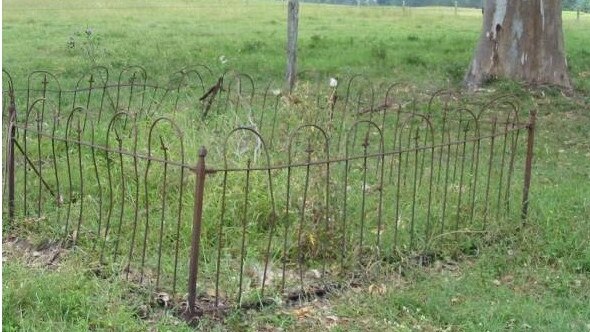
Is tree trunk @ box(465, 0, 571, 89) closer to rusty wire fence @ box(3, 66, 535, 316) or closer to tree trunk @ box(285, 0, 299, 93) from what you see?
tree trunk @ box(285, 0, 299, 93)

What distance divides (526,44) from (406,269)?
7380 millimetres

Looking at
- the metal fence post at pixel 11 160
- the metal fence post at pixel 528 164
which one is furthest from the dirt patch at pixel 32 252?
the metal fence post at pixel 528 164

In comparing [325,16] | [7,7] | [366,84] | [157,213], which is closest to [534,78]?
[366,84]

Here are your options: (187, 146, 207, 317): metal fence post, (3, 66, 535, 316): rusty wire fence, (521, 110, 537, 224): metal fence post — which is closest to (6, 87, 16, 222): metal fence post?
(3, 66, 535, 316): rusty wire fence

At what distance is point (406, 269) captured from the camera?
16.3 feet

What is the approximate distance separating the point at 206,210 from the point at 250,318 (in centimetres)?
110

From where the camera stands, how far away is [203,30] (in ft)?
68.5

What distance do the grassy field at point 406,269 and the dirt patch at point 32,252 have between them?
0.04 ft

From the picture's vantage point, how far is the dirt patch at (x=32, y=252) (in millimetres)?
4799

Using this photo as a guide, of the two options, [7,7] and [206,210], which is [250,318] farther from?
[7,7]

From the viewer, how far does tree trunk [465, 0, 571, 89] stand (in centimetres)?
1139

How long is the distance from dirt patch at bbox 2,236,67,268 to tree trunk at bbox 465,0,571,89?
7.89m

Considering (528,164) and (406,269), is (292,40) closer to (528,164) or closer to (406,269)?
(528,164)

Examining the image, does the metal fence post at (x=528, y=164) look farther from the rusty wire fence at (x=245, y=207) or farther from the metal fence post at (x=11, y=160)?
the metal fence post at (x=11, y=160)
